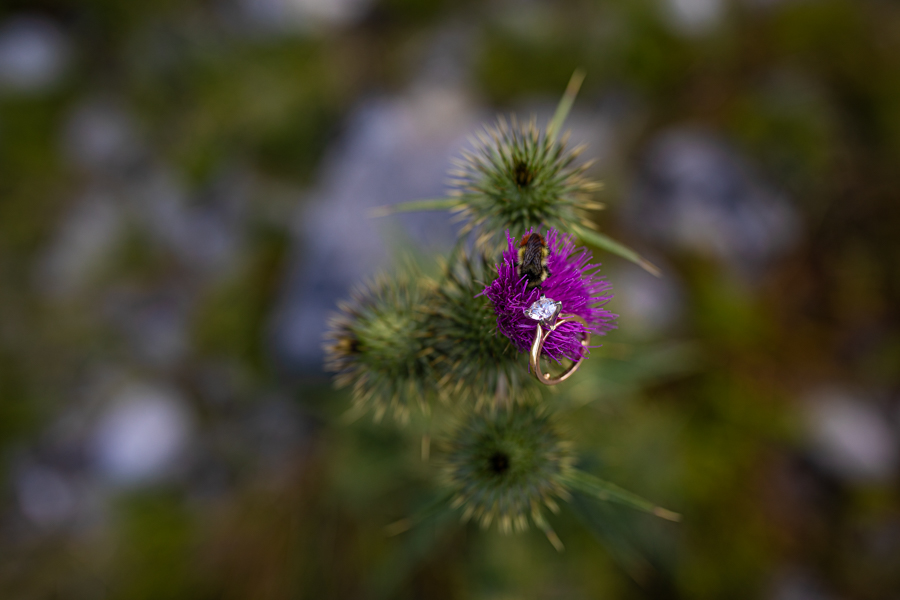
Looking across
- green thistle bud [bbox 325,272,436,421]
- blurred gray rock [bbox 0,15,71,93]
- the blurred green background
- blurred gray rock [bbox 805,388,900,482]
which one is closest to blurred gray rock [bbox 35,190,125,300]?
the blurred green background

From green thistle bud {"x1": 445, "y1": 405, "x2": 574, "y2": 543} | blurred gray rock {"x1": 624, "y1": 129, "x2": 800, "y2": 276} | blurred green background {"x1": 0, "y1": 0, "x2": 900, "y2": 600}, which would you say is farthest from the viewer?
blurred gray rock {"x1": 624, "y1": 129, "x2": 800, "y2": 276}

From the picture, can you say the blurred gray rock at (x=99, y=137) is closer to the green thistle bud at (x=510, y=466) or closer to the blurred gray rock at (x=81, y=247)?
the blurred gray rock at (x=81, y=247)

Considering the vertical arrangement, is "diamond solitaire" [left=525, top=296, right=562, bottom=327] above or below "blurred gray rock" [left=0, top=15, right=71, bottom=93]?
below

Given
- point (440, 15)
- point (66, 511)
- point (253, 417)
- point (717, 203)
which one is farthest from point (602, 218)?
point (66, 511)

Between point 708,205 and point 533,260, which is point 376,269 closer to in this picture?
point 533,260

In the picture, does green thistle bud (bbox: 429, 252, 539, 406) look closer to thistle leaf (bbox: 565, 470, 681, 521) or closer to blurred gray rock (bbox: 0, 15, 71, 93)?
thistle leaf (bbox: 565, 470, 681, 521)

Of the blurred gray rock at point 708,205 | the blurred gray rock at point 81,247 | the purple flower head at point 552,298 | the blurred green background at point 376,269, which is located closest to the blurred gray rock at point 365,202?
the blurred green background at point 376,269

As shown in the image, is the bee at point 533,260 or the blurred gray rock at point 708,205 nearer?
the bee at point 533,260

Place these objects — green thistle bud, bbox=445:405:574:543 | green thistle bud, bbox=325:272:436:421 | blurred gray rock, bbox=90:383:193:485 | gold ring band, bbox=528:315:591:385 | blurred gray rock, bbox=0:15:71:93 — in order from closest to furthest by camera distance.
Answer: gold ring band, bbox=528:315:591:385
green thistle bud, bbox=445:405:574:543
green thistle bud, bbox=325:272:436:421
blurred gray rock, bbox=90:383:193:485
blurred gray rock, bbox=0:15:71:93
